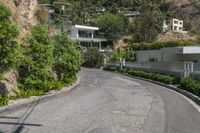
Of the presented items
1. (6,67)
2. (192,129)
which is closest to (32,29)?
(6,67)

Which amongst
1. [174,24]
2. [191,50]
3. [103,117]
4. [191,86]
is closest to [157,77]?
[191,50]

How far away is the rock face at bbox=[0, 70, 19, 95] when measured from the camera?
739 inches

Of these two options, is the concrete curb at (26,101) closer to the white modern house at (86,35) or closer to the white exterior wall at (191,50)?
the white exterior wall at (191,50)

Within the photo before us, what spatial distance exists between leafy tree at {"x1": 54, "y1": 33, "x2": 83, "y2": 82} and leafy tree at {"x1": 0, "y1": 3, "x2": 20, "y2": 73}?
10.7 metres

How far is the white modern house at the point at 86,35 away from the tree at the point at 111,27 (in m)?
1.90

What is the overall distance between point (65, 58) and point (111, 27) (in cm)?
6006

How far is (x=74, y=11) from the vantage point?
9169cm

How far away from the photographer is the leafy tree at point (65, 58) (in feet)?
93.3

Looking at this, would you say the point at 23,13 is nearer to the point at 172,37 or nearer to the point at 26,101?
the point at 26,101

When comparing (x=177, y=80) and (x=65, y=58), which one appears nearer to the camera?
(x=65, y=58)

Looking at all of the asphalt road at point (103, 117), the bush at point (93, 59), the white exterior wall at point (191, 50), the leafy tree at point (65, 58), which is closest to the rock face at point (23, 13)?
the leafy tree at point (65, 58)

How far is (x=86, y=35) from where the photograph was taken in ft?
285

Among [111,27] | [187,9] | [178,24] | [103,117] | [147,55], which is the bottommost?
[103,117]

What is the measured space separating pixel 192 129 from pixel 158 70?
28654 millimetres
